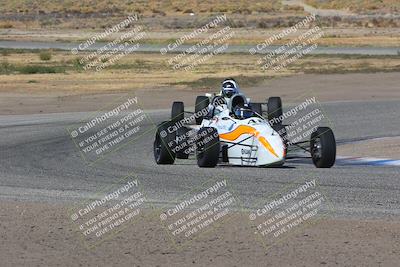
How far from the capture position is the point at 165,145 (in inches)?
718

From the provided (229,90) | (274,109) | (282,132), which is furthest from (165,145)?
(274,109)

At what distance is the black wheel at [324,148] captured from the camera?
17391 mm

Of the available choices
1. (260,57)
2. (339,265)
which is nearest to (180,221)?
(339,265)

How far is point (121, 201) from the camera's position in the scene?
44.9 ft

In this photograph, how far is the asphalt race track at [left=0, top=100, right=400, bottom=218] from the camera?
14031mm

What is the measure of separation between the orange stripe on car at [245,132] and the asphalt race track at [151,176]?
1.40ft

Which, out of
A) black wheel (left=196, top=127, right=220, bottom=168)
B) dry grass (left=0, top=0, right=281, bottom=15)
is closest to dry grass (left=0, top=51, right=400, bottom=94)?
black wheel (left=196, top=127, right=220, bottom=168)

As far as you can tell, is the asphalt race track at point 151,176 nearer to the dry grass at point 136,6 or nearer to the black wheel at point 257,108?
the black wheel at point 257,108

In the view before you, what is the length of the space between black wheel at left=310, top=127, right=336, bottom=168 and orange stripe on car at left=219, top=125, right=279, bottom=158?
0.91 metres

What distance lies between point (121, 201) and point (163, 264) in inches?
141

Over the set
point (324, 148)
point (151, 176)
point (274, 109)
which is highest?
point (274, 109)

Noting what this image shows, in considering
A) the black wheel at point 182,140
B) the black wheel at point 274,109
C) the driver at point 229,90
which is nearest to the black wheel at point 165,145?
the black wheel at point 182,140

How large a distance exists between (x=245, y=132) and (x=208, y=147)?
786 mm

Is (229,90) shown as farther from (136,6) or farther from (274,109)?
(136,6)
